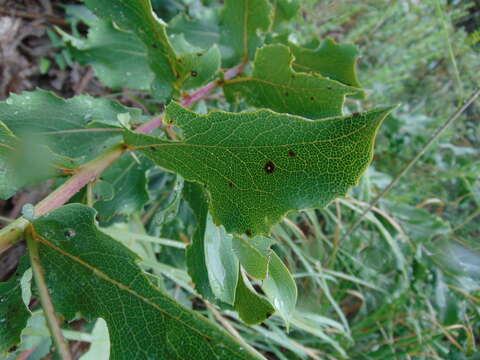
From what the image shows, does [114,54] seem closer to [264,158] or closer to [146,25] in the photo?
[146,25]

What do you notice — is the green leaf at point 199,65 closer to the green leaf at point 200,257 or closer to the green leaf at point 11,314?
the green leaf at point 200,257

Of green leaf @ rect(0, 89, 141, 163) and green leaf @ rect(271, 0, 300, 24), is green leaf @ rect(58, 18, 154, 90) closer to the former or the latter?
green leaf @ rect(0, 89, 141, 163)

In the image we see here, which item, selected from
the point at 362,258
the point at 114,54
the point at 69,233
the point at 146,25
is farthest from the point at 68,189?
the point at 362,258

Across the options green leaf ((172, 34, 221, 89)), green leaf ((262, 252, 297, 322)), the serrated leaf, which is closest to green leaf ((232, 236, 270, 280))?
green leaf ((262, 252, 297, 322))

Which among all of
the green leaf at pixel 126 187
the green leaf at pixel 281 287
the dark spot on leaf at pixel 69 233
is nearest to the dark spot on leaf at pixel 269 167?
the green leaf at pixel 281 287

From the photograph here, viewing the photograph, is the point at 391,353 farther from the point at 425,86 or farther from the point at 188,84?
the point at 425,86

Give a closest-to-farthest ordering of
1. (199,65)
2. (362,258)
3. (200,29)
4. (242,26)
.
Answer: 1. (199,65)
2. (242,26)
3. (200,29)
4. (362,258)

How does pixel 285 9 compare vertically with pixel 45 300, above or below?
above
